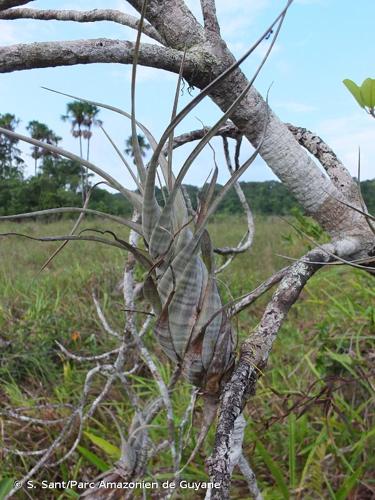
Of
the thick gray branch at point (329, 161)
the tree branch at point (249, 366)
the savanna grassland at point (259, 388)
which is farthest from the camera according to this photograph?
the savanna grassland at point (259, 388)

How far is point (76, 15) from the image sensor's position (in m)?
1.00

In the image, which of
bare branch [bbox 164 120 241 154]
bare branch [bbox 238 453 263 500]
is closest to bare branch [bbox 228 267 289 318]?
bare branch [bbox 238 453 263 500]

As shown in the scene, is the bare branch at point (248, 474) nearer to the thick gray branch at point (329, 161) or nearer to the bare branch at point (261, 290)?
the bare branch at point (261, 290)

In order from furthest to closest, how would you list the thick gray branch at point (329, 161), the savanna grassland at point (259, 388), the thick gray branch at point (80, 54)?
the savanna grassland at point (259, 388), the thick gray branch at point (329, 161), the thick gray branch at point (80, 54)

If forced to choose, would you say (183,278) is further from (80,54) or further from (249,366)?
(80,54)

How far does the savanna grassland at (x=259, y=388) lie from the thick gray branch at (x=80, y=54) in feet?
1.62

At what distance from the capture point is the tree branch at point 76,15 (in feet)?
3.08

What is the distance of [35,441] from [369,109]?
1.96 meters

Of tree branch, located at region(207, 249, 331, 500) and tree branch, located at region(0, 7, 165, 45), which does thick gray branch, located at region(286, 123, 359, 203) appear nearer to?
tree branch, located at region(207, 249, 331, 500)

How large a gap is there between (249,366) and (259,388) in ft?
5.79

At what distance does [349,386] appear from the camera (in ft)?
6.82

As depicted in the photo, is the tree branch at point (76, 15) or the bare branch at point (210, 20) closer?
the bare branch at point (210, 20)

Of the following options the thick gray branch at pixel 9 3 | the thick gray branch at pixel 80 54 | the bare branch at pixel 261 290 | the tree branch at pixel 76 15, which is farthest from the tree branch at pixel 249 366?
the tree branch at pixel 76 15

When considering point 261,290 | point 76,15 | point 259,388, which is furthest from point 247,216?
point 259,388
